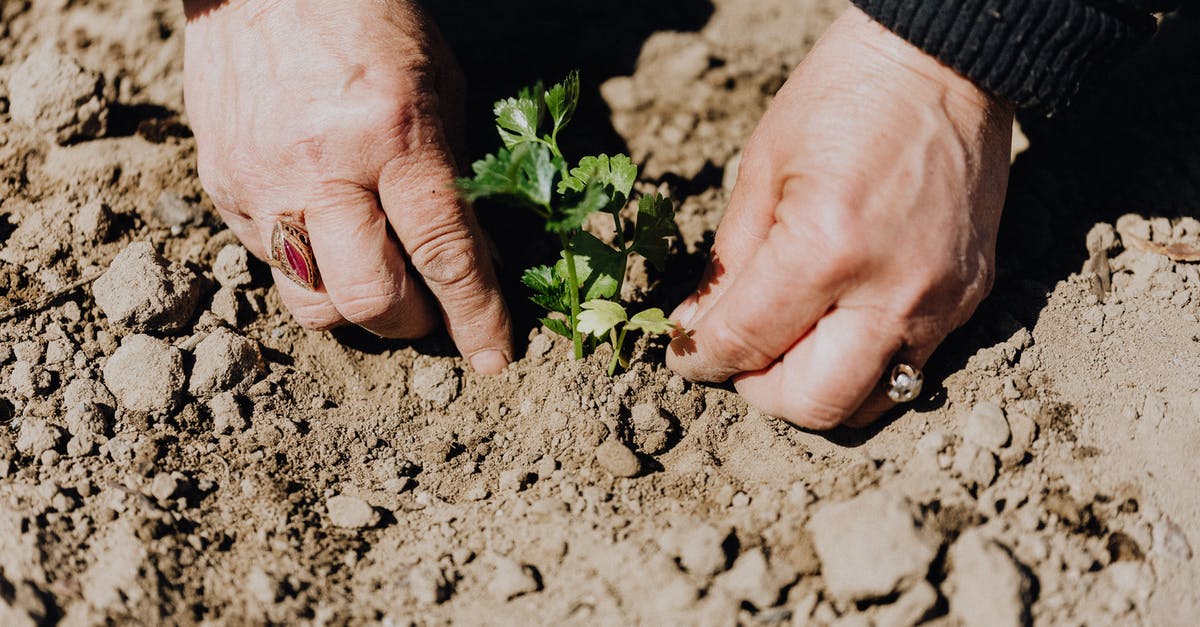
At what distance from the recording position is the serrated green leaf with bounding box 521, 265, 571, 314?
277 centimetres

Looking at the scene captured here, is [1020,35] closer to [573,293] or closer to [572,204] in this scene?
[572,204]

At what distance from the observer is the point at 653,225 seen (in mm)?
2762

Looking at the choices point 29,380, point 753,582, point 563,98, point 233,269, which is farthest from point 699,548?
point 29,380

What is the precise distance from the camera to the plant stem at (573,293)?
2.66 m

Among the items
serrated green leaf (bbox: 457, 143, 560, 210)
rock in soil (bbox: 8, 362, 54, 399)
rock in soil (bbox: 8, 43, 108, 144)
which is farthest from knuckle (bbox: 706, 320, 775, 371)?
rock in soil (bbox: 8, 43, 108, 144)

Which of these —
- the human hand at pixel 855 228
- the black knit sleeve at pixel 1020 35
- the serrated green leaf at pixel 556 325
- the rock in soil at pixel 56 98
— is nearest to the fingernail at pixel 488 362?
the serrated green leaf at pixel 556 325

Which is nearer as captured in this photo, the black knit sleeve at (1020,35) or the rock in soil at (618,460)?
the black knit sleeve at (1020,35)

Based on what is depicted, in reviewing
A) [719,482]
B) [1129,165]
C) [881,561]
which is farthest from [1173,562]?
[1129,165]

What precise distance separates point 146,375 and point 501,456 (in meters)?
1.20

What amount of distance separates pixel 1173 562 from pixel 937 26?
65.2 inches

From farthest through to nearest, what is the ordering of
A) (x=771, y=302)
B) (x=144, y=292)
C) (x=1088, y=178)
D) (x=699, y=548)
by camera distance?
(x=1088, y=178), (x=144, y=292), (x=771, y=302), (x=699, y=548)

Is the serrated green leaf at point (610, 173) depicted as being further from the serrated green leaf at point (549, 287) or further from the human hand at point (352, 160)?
the human hand at point (352, 160)

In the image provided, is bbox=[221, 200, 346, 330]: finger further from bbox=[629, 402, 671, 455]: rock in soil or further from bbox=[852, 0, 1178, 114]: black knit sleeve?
bbox=[852, 0, 1178, 114]: black knit sleeve

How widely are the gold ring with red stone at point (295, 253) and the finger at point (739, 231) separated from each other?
1.25 m
